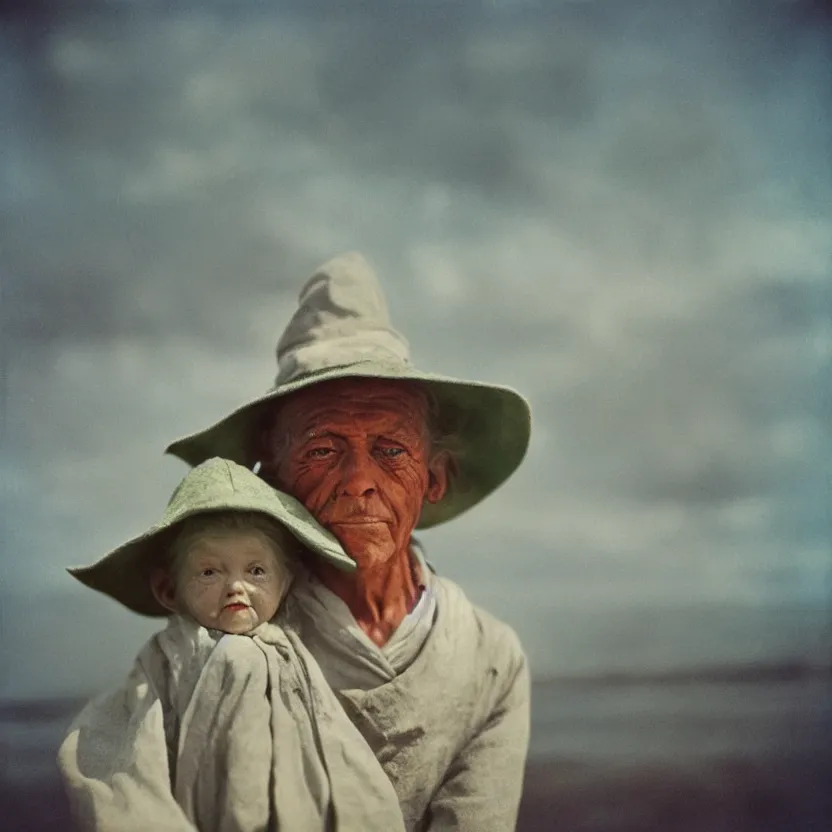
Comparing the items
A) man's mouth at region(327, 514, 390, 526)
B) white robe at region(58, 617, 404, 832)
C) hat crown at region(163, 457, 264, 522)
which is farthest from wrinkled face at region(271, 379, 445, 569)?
white robe at region(58, 617, 404, 832)

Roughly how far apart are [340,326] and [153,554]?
2.06 feet

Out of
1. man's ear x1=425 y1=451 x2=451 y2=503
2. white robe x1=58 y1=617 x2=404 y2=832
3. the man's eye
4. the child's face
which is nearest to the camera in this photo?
white robe x1=58 y1=617 x2=404 y2=832

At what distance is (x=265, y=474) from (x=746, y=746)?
1404 mm

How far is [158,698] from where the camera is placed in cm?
198

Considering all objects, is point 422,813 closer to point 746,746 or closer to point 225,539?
point 225,539

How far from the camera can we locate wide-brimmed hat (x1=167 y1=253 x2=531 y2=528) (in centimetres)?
230

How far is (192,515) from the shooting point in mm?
2057

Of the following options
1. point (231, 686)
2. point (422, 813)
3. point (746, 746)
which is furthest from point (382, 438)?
point (746, 746)

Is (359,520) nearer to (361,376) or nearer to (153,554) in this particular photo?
(361,376)

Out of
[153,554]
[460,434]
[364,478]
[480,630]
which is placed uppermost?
[460,434]

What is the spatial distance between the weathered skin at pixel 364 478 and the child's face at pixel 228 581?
209mm

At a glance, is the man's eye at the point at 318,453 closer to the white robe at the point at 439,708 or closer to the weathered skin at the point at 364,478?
the weathered skin at the point at 364,478

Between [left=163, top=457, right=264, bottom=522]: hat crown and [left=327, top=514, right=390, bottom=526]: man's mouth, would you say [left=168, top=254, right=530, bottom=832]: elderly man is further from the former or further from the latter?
[left=163, top=457, right=264, bottom=522]: hat crown

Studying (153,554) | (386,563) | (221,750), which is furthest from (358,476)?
(221,750)
